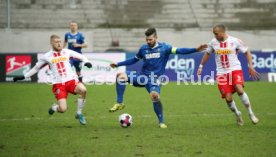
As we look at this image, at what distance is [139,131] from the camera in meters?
A: 11.0

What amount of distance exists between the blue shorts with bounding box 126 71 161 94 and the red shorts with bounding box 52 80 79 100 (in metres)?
1.17

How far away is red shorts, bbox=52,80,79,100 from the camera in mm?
12070

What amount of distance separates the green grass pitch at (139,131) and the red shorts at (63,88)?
2.07 ft

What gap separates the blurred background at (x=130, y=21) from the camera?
33000 millimetres

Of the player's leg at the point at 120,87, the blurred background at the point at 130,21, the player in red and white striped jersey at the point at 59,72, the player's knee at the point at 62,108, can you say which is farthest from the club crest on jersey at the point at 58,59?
the blurred background at the point at 130,21

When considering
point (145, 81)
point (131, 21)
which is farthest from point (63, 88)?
point (131, 21)

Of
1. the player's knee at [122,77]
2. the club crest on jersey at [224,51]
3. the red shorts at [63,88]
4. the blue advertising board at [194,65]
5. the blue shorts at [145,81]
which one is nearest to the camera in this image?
the blue shorts at [145,81]

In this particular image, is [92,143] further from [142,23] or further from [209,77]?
[142,23]

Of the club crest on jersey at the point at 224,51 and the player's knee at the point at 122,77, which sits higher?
the club crest on jersey at the point at 224,51

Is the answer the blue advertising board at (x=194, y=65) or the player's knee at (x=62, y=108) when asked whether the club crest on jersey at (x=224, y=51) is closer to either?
the player's knee at (x=62, y=108)

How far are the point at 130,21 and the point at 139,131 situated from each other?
2349 cm

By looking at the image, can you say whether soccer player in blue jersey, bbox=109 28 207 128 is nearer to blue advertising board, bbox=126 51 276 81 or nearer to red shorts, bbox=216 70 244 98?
red shorts, bbox=216 70 244 98

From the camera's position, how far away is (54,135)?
34.6ft

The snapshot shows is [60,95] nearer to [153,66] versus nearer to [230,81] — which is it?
[153,66]
